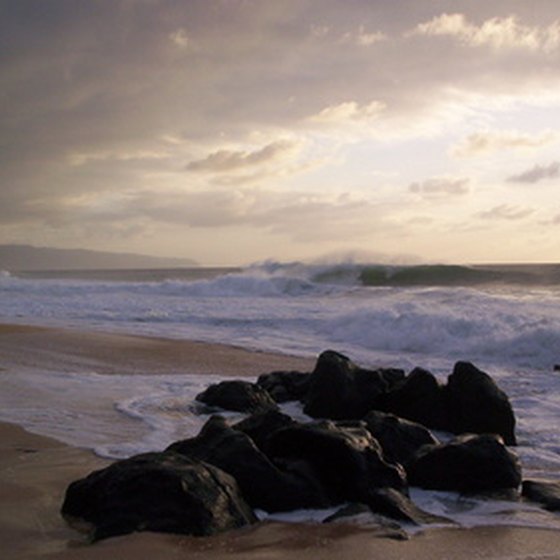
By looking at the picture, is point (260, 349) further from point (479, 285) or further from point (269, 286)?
point (479, 285)

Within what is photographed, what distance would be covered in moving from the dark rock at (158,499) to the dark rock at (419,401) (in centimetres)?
364

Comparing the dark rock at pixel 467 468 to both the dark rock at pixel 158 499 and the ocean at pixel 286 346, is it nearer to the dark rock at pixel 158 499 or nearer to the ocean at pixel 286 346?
the ocean at pixel 286 346

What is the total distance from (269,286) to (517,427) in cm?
2761

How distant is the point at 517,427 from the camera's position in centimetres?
732

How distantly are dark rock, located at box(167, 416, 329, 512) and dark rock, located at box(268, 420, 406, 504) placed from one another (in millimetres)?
168

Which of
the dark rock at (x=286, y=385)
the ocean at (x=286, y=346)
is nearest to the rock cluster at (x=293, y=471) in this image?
the ocean at (x=286, y=346)

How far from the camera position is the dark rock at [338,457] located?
180 inches

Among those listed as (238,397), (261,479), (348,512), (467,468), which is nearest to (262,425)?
(261,479)

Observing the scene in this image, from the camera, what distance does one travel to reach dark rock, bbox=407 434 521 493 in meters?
5.02

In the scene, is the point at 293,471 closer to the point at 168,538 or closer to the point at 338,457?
the point at 338,457

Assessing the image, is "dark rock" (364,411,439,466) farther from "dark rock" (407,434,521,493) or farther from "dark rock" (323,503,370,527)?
"dark rock" (323,503,370,527)

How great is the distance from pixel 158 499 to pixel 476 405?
4167mm

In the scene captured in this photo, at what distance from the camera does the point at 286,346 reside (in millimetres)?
14844

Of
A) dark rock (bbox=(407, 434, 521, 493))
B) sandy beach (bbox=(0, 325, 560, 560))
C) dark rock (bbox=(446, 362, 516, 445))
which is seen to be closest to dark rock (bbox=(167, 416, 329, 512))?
A: sandy beach (bbox=(0, 325, 560, 560))
